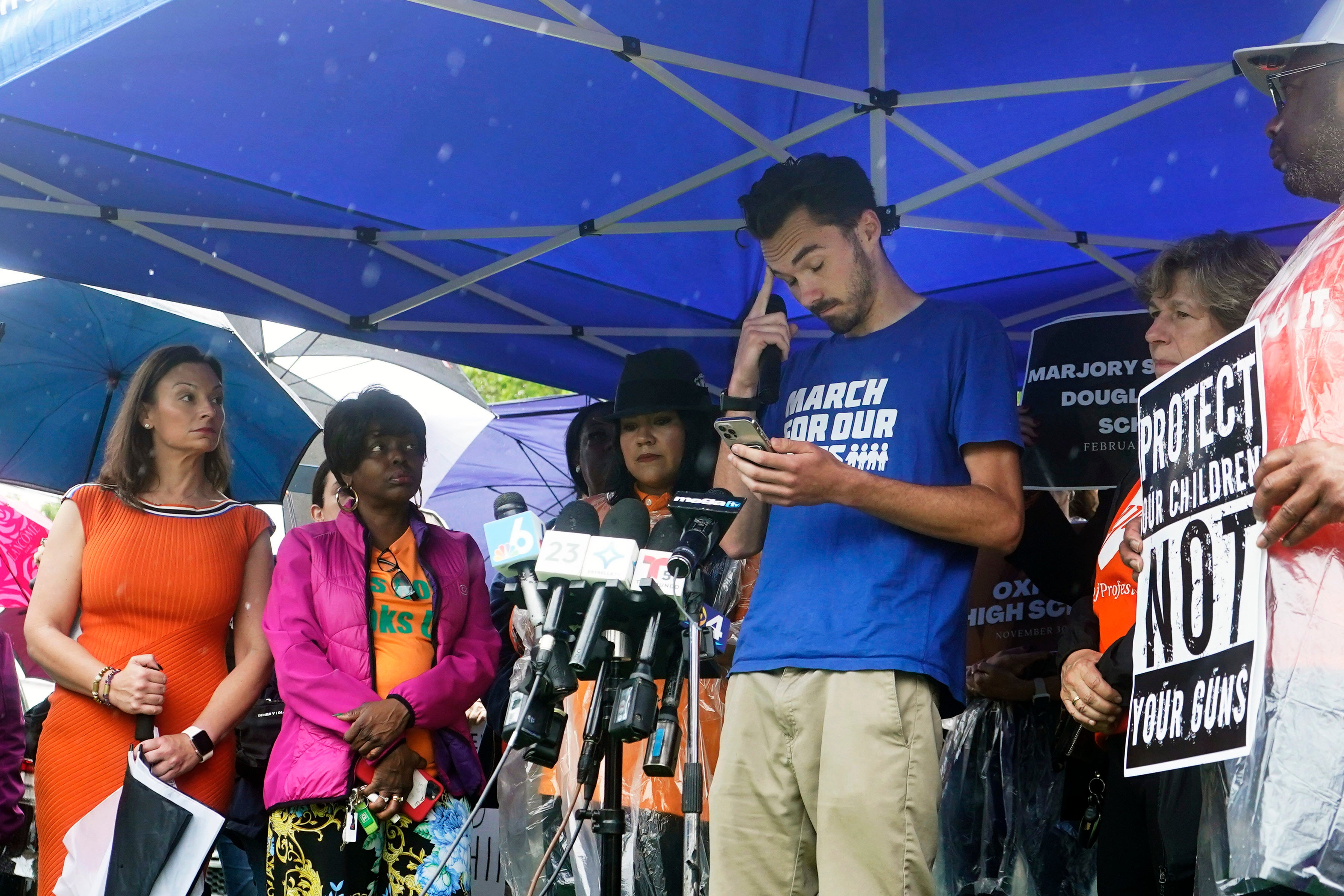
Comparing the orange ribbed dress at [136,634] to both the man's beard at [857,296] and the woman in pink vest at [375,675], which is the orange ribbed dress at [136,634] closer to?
the woman in pink vest at [375,675]

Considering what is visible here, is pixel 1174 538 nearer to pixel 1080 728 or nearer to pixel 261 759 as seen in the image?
pixel 1080 728

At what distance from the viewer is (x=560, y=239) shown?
190 inches

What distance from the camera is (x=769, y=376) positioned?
9.29 feet

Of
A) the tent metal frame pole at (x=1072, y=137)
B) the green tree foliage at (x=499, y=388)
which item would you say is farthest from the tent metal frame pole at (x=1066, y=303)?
the green tree foliage at (x=499, y=388)

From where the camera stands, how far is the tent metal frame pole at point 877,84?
3.78 meters

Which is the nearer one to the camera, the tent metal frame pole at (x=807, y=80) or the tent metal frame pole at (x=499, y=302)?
the tent metal frame pole at (x=807, y=80)

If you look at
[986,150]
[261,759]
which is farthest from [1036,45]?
[261,759]

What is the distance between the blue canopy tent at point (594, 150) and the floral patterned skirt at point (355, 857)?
2151 mm

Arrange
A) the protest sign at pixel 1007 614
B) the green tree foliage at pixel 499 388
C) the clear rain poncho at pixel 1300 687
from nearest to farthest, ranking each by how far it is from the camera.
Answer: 1. the clear rain poncho at pixel 1300 687
2. the protest sign at pixel 1007 614
3. the green tree foliage at pixel 499 388

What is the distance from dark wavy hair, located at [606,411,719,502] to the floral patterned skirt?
119 cm

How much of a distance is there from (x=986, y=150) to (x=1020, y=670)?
1873 millimetres

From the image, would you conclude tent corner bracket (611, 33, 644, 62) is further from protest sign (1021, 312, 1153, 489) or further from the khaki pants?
the khaki pants

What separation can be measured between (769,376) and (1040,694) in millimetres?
1941

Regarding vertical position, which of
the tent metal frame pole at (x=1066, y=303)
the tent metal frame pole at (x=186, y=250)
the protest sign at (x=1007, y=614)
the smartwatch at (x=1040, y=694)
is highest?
the tent metal frame pole at (x=1066, y=303)
